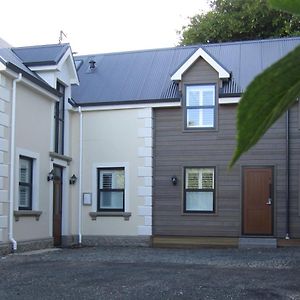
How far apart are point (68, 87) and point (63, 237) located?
4402 mm

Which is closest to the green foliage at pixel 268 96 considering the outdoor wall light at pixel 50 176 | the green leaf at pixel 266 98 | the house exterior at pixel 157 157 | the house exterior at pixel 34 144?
the green leaf at pixel 266 98

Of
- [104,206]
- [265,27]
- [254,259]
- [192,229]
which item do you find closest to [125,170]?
[104,206]

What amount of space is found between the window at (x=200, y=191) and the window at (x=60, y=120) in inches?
150

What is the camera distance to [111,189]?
1652 cm

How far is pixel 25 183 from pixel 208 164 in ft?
17.0

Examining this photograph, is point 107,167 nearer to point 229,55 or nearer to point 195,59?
point 195,59

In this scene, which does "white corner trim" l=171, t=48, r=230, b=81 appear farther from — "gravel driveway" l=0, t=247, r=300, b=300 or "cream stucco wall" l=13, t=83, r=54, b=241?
"gravel driveway" l=0, t=247, r=300, b=300

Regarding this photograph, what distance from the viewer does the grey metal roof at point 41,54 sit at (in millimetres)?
15227

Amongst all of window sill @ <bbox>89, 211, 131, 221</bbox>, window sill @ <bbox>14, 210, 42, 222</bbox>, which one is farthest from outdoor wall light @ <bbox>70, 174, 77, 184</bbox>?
window sill @ <bbox>14, 210, 42, 222</bbox>

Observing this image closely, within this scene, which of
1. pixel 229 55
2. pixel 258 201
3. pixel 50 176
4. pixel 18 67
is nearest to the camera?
pixel 18 67

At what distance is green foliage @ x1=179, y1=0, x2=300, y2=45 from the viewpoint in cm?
2481

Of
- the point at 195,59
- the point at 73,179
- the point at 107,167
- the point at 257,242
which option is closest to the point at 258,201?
the point at 257,242

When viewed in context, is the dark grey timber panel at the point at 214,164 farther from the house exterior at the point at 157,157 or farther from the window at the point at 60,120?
the window at the point at 60,120

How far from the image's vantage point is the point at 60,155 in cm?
1595
